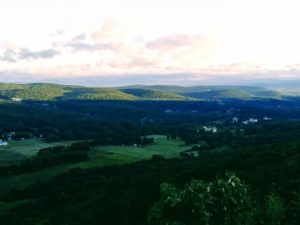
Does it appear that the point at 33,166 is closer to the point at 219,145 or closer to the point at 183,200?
the point at 219,145

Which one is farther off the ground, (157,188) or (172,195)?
(172,195)

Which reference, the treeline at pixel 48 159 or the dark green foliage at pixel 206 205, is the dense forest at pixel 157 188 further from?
the treeline at pixel 48 159

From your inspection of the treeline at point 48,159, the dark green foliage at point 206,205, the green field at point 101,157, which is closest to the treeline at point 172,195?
the dark green foliage at point 206,205

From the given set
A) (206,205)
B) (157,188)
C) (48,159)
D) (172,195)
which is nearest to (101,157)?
(48,159)

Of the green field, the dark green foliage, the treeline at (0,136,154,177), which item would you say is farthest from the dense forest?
the green field

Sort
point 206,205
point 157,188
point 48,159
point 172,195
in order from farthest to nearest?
point 48,159 < point 157,188 < point 172,195 < point 206,205

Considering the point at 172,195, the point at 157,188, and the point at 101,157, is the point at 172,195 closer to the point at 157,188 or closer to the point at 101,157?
the point at 157,188

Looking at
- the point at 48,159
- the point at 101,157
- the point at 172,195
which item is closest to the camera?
the point at 172,195

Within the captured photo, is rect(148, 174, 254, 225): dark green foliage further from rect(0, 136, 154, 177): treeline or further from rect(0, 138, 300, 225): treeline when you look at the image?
rect(0, 136, 154, 177): treeline
